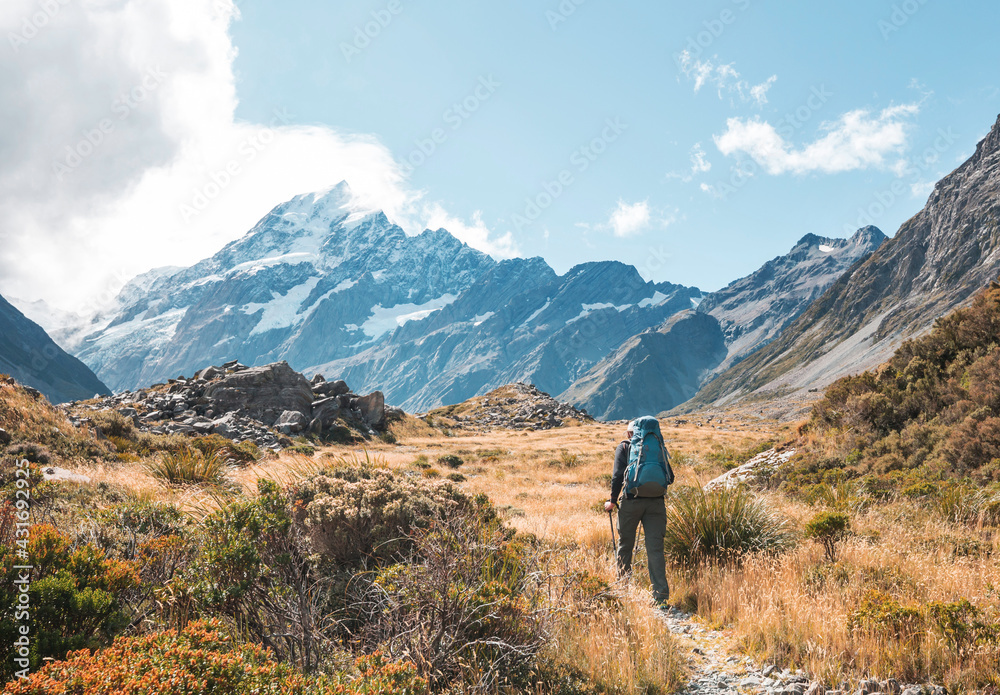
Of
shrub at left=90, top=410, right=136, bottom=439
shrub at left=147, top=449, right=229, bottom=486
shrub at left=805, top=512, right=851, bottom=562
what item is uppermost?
shrub at left=90, top=410, right=136, bottom=439

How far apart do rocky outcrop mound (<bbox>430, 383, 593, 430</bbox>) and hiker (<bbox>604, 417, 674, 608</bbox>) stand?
132ft

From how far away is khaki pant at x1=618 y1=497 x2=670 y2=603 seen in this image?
649 centimetres

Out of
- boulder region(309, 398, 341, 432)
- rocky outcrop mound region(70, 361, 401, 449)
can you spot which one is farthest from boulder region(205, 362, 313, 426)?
boulder region(309, 398, 341, 432)

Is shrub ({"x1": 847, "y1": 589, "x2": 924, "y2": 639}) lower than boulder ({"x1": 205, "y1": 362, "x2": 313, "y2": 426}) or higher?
lower

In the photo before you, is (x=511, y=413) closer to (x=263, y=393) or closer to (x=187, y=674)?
(x=263, y=393)

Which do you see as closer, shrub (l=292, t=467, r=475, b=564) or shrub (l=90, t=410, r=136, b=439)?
shrub (l=292, t=467, r=475, b=564)

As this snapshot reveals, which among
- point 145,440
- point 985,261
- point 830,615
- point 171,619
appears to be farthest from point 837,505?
point 985,261

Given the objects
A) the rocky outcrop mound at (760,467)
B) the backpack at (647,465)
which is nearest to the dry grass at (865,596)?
the backpack at (647,465)

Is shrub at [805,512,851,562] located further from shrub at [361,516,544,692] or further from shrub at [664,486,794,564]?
shrub at [361,516,544,692]

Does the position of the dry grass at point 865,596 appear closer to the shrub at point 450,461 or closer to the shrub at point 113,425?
the shrub at point 450,461

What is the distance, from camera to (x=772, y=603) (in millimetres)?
5137

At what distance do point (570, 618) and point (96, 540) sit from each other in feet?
16.6

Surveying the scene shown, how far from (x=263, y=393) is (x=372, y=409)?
779 cm

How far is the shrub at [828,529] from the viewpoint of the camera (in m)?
6.59
